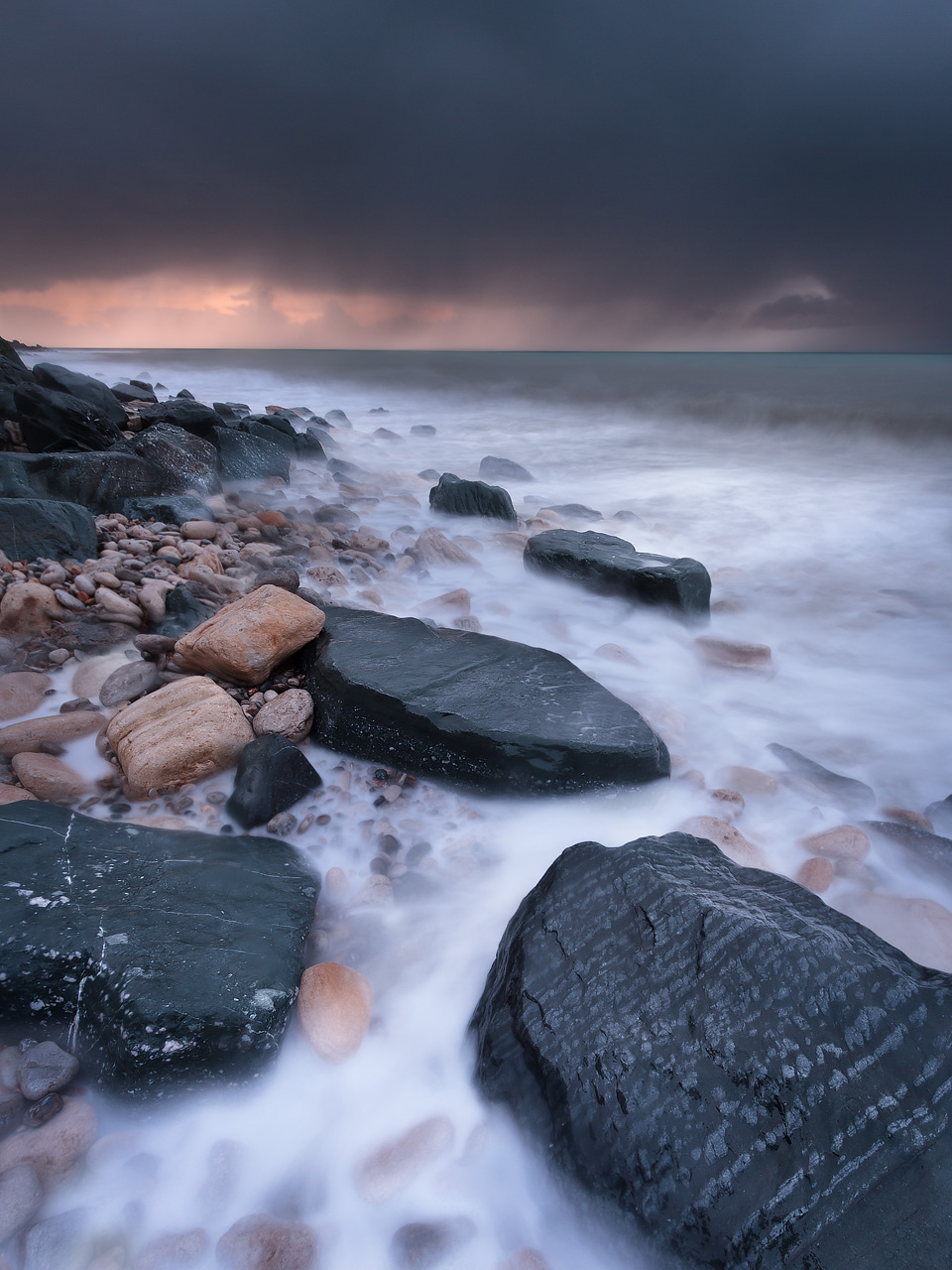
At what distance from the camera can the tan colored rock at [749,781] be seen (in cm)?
235

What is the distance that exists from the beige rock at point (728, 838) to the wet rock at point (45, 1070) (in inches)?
65.3

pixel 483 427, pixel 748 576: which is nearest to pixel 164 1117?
pixel 748 576

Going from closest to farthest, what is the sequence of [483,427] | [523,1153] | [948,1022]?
[948,1022], [523,1153], [483,427]

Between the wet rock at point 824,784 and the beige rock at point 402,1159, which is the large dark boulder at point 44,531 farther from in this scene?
the wet rock at point 824,784

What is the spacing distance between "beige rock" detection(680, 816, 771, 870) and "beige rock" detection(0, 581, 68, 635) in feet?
8.97

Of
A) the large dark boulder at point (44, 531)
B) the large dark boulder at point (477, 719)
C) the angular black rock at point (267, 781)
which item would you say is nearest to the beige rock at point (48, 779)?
the angular black rock at point (267, 781)

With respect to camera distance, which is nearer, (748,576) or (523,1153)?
(523,1153)

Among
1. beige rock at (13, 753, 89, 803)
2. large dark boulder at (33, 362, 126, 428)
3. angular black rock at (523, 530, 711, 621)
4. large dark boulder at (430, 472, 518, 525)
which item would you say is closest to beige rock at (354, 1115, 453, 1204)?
beige rock at (13, 753, 89, 803)

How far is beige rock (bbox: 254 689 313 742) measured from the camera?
2.27 meters

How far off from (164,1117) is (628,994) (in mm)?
998

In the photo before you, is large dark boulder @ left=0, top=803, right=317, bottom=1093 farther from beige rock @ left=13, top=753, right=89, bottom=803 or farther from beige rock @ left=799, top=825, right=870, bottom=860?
beige rock @ left=799, top=825, right=870, bottom=860

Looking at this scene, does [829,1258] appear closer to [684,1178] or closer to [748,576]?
[684,1178]

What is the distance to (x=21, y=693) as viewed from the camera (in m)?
2.31

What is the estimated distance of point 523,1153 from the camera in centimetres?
126
